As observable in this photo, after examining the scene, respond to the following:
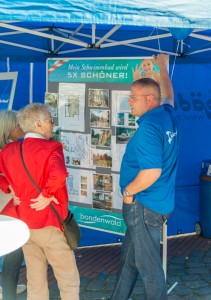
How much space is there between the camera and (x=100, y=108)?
4312 mm

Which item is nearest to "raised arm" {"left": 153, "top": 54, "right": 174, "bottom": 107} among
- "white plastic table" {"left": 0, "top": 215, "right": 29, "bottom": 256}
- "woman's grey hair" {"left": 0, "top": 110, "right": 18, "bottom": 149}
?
"woman's grey hair" {"left": 0, "top": 110, "right": 18, "bottom": 149}

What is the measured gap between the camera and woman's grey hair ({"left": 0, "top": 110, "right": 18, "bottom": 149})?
143 inches

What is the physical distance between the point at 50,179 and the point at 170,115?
91cm

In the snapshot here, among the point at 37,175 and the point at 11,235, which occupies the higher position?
the point at 37,175

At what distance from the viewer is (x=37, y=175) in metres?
3.20

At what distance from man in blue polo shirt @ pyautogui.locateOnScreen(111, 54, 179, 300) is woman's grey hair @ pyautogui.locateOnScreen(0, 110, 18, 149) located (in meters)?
0.84

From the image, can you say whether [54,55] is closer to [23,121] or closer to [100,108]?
[100,108]

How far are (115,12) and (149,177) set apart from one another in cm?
102

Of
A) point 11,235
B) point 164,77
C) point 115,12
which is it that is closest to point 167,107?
point 164,77

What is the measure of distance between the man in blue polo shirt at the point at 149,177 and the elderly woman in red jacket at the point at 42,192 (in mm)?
444

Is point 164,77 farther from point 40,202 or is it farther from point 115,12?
point 40,202

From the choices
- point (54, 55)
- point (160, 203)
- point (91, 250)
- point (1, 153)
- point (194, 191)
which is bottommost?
point (91, 250)

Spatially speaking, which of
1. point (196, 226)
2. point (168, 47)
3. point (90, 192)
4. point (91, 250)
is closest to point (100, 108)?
point (90, 192)

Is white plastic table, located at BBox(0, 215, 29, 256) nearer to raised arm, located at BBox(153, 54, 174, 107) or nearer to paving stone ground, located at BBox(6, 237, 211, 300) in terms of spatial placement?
raised arm, located at BBox(153, 54, 174, 107)
